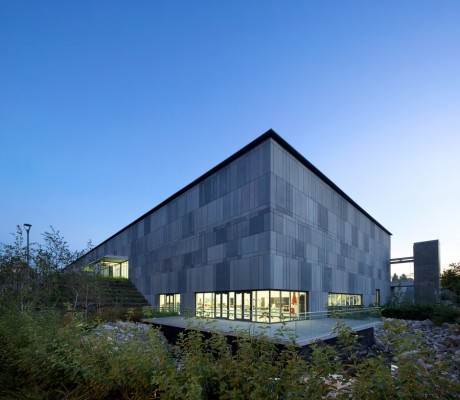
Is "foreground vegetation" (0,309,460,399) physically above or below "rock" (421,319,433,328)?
above

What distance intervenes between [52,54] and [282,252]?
18.8 m

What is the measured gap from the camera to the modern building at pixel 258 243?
25.8 metres

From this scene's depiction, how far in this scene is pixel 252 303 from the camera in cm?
2619

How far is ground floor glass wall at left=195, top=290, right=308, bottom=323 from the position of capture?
82.3ft

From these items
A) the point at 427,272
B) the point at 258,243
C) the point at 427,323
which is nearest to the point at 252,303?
the point at 258,243

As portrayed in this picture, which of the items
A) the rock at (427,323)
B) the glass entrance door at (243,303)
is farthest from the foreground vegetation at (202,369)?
the rock at (427,323)

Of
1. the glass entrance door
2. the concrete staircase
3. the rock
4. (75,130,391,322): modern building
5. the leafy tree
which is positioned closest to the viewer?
the leafy tree

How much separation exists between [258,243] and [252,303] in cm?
445

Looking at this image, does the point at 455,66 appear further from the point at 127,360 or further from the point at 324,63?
the point at 127,360

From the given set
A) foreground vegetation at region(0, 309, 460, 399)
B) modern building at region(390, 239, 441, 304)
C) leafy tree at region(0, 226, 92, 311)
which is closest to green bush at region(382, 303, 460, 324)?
modern building at region(390, 239, 441, 304)

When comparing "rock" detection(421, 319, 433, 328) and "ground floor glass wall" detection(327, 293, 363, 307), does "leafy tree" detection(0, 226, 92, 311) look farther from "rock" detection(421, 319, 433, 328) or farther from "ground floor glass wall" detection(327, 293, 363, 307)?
"rock" detection(421, 319, 433, 328)

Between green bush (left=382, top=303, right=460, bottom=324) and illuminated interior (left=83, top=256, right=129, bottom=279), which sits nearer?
green bush (left=382, top=303, right=460, bottom=324)

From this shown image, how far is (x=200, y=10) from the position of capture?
1634 centimetres

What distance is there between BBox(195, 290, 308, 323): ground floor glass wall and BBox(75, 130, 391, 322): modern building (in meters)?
0.07
